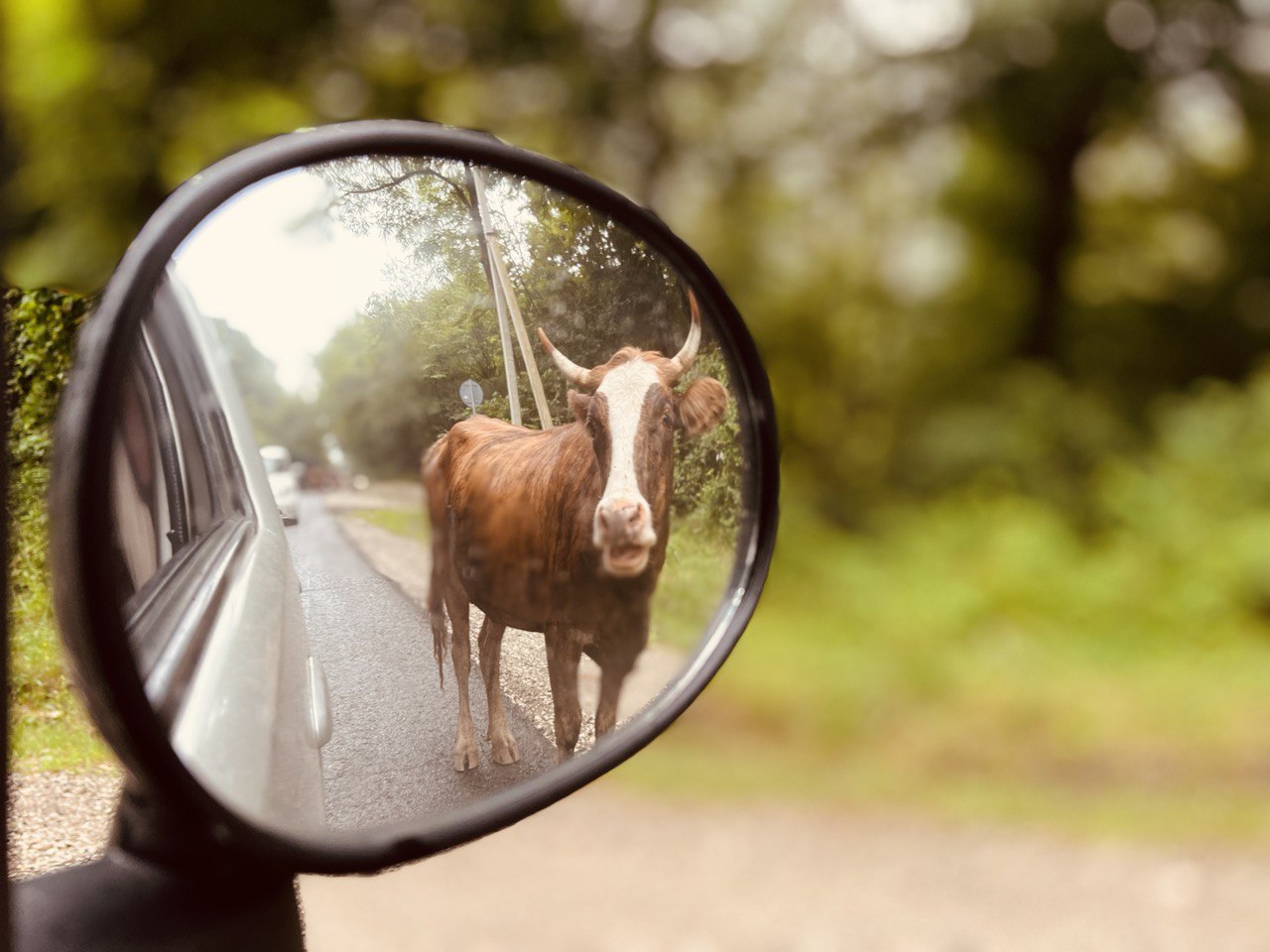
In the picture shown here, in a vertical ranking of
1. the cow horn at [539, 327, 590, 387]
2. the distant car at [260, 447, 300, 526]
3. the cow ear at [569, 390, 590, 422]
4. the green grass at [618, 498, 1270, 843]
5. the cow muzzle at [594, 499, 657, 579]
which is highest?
the cow horn at [539, 327, 590, 387]

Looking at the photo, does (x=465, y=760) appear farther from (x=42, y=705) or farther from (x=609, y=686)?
(x=42, y=705)

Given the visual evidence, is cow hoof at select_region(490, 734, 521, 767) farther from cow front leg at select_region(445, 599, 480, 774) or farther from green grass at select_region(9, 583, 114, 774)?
green grass at select_region(9, 583, 114, 774)

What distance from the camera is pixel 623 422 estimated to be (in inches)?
32.1

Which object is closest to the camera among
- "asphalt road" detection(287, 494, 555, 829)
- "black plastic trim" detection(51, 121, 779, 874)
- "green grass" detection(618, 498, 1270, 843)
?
"black plastic trim" detection(51, 121, 779, 874)

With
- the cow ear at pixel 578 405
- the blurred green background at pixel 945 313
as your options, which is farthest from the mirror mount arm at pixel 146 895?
the blurred green background at pixel 945 313

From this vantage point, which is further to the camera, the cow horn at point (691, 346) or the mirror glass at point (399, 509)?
the cow horn at point (691, 346)

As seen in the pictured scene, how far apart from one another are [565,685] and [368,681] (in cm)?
15

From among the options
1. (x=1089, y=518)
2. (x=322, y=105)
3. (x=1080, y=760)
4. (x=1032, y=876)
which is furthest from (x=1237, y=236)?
(x=322, y=105)

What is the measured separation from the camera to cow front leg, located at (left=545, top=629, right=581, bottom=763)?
803mm

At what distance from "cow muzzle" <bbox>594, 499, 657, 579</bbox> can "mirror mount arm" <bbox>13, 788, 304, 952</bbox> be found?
1.00ft

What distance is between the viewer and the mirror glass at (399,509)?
0.72 m

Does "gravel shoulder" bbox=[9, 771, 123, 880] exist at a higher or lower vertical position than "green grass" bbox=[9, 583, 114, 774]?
lower

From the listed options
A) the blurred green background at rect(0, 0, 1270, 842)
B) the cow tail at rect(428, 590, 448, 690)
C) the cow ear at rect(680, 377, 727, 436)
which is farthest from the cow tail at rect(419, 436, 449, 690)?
the blurred green background at rect(0, 0, 1270, 842)

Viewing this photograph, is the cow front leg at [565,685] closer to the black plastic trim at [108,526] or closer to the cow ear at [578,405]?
the black plastic trim at [108,526]
